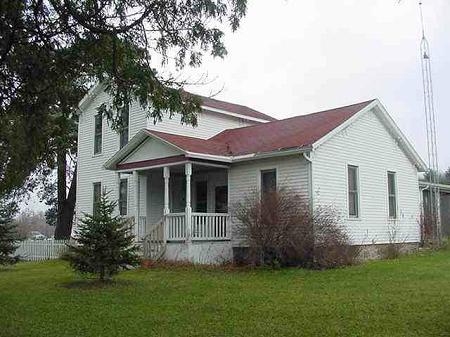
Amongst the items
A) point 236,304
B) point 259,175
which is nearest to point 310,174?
point 259,175

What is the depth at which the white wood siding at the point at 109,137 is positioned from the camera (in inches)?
979

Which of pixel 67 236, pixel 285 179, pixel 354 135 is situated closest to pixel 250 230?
pixel 285 179

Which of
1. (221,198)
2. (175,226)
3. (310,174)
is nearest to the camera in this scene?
(310,174)

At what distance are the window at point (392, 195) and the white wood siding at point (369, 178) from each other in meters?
0.24

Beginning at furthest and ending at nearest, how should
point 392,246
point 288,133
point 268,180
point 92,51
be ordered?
point 392,246
point 288,133
point 268,180
point 92,51

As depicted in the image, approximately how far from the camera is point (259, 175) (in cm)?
1997

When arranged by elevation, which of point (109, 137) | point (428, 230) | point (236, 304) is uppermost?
point (109, 137)

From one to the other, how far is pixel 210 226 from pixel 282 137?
13.7 feet

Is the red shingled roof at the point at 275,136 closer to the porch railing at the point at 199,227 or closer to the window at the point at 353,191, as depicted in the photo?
the window at the point at 353,191

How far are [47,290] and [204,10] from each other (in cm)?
813

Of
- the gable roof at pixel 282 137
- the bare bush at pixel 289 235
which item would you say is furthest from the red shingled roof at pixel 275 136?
the bare bush at pixel 289 235

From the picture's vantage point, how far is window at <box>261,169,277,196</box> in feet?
65.2

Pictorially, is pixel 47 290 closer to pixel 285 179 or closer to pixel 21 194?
pixel 285 179

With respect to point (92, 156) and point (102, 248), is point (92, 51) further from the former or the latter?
point (92, 156)
